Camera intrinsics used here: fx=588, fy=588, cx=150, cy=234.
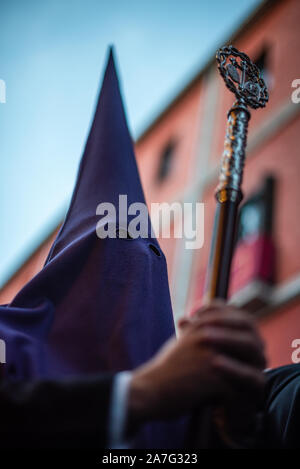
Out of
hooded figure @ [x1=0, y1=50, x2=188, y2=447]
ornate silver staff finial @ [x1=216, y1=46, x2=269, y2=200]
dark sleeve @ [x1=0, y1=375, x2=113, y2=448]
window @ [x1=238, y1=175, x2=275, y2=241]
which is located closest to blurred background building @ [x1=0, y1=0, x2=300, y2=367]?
window @ [x1=238, y1=175, x2=275, y2=241]

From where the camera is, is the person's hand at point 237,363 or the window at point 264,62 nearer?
the person's hand at point 237,363

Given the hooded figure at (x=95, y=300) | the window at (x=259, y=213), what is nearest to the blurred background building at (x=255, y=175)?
the window at (x=259, y=213)

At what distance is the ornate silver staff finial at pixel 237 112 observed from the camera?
1323mm

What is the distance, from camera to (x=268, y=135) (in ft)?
27.6

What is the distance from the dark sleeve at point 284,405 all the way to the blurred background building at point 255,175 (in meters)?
3.82

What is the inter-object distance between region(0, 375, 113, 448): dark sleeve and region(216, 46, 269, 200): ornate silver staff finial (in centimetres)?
55

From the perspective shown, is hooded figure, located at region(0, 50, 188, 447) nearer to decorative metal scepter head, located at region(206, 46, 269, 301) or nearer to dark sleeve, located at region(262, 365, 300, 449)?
decorative metal scepter head, located at region(206, 46, 269, 301)

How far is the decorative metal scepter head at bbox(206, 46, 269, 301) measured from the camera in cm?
121

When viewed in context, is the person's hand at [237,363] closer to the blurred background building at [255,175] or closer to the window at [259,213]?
the blurred background building at [255,175]

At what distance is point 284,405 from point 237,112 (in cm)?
77
